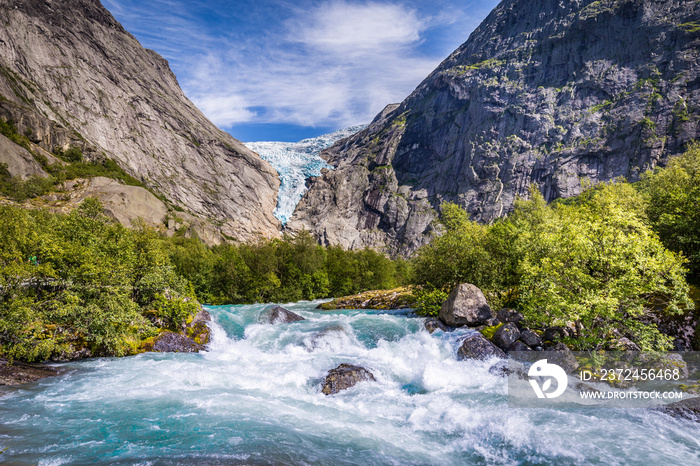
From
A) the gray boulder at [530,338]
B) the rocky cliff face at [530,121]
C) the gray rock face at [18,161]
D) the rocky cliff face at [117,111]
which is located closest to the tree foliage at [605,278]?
the gray boulder at [530,338]

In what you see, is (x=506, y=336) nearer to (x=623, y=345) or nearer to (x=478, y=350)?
(x=478, y=350)

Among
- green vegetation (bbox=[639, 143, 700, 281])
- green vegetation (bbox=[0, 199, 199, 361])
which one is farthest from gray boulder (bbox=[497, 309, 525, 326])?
green vegetation (bbox=[0, 199, 199, 361])

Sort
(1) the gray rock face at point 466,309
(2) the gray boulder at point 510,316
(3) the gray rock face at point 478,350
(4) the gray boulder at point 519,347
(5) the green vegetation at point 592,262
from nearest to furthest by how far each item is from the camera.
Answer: (5) the green vegetation at point 592,262 < (3) the gray rock face at point 478,350 < (4) the gray boulder at point 519,347 < (2) the gray boulder at point 510,316 < (1) the gray rock face at point 466,309

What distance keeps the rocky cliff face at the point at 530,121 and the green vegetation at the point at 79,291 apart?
81.0 m

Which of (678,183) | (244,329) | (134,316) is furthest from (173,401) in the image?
(678,183)

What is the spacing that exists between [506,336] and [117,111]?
528 feet

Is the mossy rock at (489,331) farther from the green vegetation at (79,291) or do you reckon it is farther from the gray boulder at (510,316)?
the green vegetation at (79,291)

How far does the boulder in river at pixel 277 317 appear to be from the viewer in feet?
85.6

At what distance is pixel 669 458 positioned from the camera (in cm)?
862

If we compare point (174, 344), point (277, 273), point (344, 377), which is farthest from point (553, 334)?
point (277, 273)

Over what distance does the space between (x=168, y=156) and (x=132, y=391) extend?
151 metres

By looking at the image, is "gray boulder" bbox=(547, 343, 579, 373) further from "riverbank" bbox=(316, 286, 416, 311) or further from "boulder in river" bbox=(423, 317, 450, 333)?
"riverbank" bbox=(316, 286, 416, 311)

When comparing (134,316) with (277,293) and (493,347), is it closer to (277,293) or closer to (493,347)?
(493,347)

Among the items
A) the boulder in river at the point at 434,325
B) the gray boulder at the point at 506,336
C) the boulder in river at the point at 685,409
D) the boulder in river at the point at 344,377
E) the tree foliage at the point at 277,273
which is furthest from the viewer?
the tree foliage at the point at 277,273
